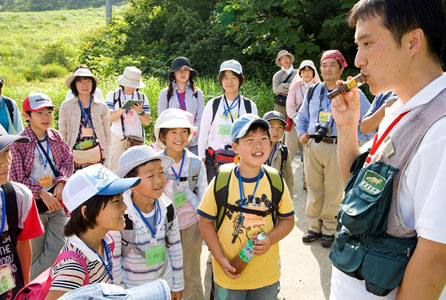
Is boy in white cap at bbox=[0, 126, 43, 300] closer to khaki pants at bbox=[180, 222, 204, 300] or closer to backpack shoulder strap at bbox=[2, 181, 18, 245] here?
backpack shoulder strap at bbox=[2, 181, 18, 245]

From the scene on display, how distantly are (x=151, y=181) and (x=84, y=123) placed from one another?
2765 mm

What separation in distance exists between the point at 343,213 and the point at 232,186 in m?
1.21

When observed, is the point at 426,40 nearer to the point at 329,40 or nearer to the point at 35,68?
the point at 329,40

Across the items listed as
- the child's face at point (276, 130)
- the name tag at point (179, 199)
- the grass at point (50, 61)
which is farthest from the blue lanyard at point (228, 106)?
the grass at point (50, 61)

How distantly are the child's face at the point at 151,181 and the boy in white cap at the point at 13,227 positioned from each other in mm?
729

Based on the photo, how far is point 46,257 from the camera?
3.56 metres

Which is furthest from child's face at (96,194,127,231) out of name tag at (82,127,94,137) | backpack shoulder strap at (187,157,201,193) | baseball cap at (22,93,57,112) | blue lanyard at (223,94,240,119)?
name tag at (82,127,94,137)

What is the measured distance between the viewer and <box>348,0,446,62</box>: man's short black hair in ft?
4.58

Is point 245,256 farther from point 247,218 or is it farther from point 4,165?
point 4,165

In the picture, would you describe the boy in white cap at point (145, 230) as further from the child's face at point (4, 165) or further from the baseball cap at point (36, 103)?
the baseball cap at point (36, 103)

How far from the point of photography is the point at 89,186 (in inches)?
83.2

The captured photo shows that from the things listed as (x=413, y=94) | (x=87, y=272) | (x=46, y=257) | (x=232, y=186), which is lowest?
(x=46, y=257)

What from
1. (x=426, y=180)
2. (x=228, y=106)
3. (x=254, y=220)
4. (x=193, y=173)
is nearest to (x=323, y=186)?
(x=228, y=106)

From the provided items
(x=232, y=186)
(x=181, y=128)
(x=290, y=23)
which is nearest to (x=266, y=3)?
(x=290, y=23)
